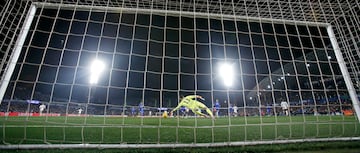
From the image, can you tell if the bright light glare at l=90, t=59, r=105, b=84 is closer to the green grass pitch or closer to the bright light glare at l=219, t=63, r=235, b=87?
the green grass pitch

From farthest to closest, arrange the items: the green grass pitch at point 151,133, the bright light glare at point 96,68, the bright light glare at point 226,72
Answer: the bright light glare at point 226,72, the bright light glare at point 96,68, the green grass pitch at point 151,133

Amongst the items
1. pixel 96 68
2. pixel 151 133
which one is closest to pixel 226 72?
pixel 96 68

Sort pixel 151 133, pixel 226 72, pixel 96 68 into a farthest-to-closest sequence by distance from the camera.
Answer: pixel 226 72 → pixel 96 68 → pixel 151 133

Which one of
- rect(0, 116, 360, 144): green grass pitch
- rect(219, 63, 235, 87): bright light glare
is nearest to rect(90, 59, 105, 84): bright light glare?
rect(0, 116, 360, 144): green grass pitch

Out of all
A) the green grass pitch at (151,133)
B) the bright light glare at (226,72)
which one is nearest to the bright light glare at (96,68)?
the green grass pitch at (151,133)

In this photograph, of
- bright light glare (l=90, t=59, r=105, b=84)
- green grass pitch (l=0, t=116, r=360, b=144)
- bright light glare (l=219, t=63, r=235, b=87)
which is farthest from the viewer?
bright light glare (l=219, t=63, r=235, b=87)

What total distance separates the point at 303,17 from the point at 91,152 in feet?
13.4

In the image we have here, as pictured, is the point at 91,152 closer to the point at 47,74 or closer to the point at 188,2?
the point at 188,2

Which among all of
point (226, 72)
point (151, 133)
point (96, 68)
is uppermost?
point (226, 72)

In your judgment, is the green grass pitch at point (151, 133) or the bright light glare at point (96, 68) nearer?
the green grass pitch at point (151, 133)

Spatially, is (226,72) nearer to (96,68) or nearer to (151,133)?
(96,68)

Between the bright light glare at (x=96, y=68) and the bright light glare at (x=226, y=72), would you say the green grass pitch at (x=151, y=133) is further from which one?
the bright light glare at (x=226, y=72)

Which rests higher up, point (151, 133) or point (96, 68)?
point (96, 68)

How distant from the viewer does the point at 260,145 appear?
218 cm
